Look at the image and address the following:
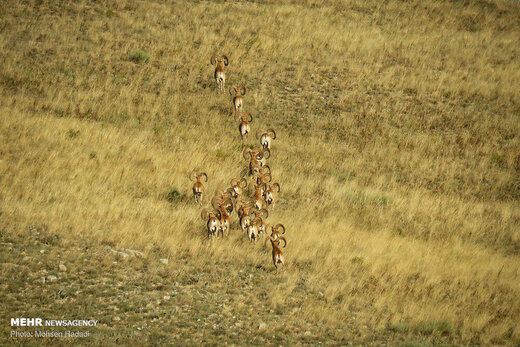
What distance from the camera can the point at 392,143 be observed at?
61.9ft

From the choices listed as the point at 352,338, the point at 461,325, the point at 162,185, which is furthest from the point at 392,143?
the point at 352,338

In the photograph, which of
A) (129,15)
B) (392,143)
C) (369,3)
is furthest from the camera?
(369,3)

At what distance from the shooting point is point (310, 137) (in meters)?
18.8

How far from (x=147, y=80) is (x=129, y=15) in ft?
27.6

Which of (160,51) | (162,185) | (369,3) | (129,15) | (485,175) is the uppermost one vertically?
(369,3)

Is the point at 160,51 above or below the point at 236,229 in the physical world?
above

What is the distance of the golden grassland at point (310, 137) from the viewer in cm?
928

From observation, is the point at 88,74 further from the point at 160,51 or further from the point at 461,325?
the point at 461,325

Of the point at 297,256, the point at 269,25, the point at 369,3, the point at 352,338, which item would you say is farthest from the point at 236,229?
the point at 369,3

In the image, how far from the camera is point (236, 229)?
417 inches

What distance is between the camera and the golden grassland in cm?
928

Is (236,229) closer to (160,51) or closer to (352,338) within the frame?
(352,338)

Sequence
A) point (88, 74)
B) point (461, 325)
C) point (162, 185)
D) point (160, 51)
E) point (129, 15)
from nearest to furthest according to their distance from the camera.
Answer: point (461, 325)
point (162, 185)
point (88, 74)
point (160, 51)
point (129, 15)

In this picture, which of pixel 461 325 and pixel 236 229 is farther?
pixel 236 229
